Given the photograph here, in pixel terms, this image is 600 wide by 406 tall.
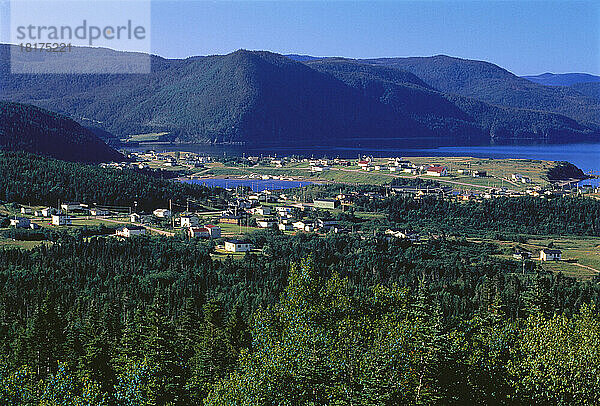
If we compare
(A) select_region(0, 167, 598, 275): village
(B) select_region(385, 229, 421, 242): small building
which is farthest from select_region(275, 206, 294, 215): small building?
(B) select_region(385, 229, 421, 242): small building

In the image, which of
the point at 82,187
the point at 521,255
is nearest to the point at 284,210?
the point at 82,187

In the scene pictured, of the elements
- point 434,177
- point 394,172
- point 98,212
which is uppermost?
point 394,172

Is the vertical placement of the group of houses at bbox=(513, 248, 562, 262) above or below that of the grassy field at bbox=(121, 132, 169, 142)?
below

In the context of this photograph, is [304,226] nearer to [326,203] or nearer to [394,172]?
[326,203]

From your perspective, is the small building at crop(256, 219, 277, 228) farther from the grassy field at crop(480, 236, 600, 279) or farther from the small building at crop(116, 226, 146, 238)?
the grassy field at crop(480, 236, 600, 279)

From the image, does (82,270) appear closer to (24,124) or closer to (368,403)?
(368,403)

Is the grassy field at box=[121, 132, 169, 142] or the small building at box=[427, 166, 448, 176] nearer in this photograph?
the small building at box=[427, 166, 448, 176]

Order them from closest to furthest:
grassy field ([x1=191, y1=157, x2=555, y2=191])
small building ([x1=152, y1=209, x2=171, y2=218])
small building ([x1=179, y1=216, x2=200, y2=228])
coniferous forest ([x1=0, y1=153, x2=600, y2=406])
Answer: coniferous forest ([x1=0, y1=153, x2=600, y2=406]), small building ([x1=179, y1=216, x2=200, y2=228]), small building ([x1=152, y1=209, x2=171, y2=218]), grassy field ([x1=191, y1=157, x2=555, y2=191])

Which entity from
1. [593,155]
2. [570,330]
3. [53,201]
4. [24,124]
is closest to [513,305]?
[570,330]
